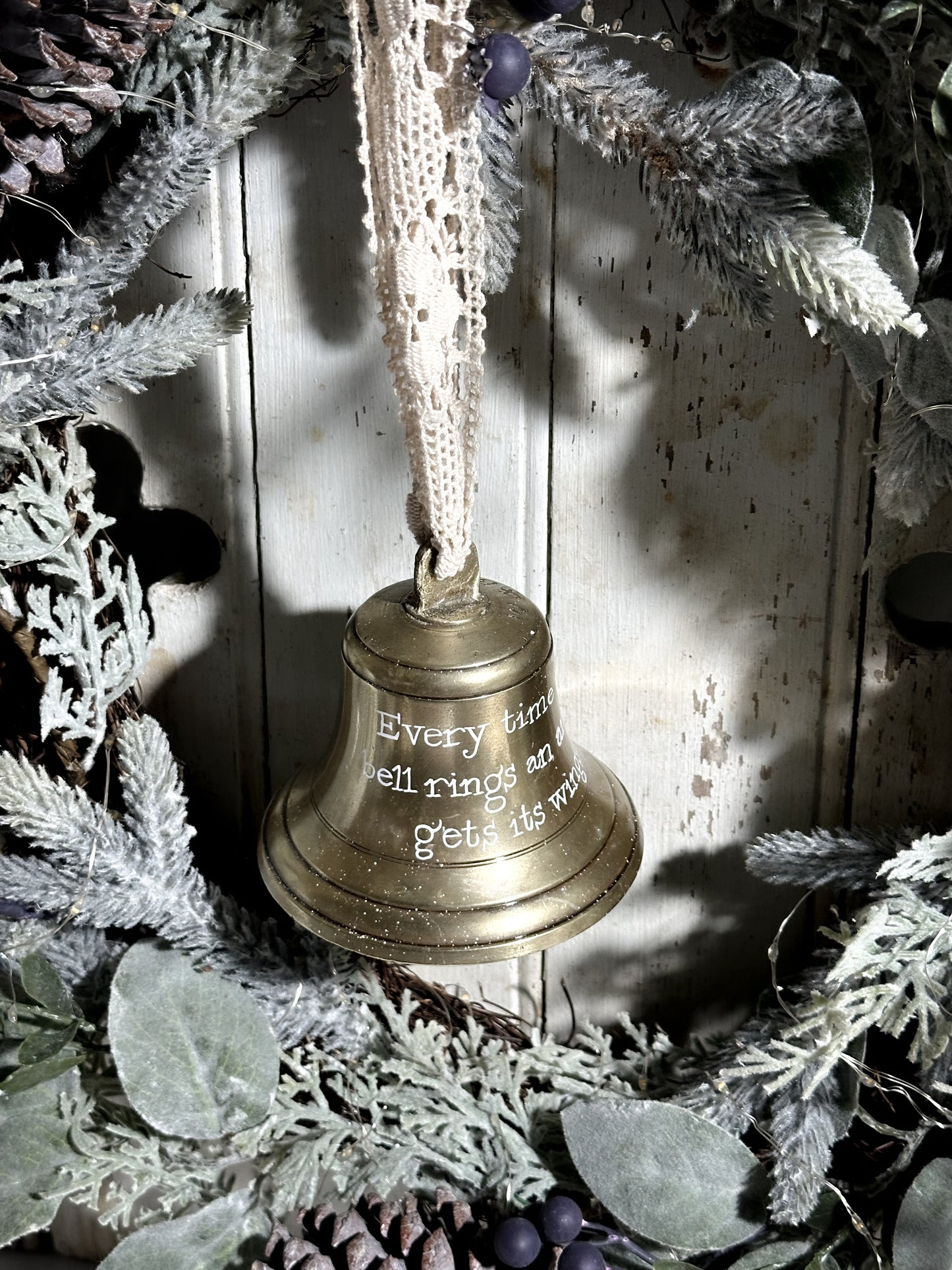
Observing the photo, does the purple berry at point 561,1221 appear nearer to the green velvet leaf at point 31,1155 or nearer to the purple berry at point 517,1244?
the purple berry at point 517,1244

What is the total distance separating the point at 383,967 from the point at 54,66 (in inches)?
27.4

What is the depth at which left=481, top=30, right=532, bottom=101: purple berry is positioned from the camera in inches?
20.8

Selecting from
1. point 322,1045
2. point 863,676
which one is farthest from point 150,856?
point 863,676

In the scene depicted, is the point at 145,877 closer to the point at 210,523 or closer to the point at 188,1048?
the point at 188,1048

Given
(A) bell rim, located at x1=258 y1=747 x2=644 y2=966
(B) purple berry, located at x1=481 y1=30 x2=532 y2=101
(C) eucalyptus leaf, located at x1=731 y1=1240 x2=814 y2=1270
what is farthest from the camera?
(C) eucalyptus leaf, located at x1=731 y1=1240 x2=814 y2=1270

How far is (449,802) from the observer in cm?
66

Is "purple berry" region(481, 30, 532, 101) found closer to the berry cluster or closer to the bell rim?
the bell rim

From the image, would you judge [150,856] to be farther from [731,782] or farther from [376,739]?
[731,782]

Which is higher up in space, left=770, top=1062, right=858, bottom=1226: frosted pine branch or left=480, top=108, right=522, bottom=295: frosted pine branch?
left=480, top=108, right=522, bottom=295: frosted pine branch

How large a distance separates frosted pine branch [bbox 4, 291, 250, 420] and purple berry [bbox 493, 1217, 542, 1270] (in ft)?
1.94

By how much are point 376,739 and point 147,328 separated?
0.28 meters

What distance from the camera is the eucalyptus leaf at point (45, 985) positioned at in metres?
0.76

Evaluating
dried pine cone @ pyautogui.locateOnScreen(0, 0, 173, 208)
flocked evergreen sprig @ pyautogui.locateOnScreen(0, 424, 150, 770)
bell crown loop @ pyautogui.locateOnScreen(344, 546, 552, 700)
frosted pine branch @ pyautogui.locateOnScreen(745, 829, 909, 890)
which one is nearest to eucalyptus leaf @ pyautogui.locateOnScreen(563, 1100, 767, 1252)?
frosted pine branch @ pyautogui.locateOnScreen(745, 829, 909, 890)

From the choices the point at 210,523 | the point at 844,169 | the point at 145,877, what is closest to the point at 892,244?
the point at 844,169
